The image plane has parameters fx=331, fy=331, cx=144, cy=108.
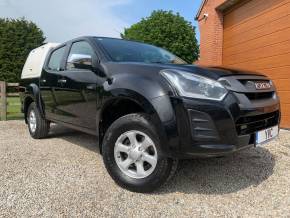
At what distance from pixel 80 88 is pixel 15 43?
25013 millimetres

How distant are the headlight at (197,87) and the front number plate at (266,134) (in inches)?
25.2


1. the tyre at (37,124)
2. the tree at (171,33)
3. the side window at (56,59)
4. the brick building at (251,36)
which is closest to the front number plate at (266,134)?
the side window at (56,59)

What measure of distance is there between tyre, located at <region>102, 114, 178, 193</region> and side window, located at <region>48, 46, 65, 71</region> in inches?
84.9

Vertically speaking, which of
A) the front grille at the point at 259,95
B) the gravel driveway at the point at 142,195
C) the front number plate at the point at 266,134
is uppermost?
the front grille at the point at 259,95

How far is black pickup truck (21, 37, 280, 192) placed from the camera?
9.61 feet

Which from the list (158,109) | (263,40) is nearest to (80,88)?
(158,109)

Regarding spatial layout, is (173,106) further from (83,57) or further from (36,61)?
(36,61)

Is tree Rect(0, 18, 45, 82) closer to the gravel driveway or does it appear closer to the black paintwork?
the gravel driveway

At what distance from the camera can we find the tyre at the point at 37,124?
601 centimetres

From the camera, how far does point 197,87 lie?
2977 millimetres

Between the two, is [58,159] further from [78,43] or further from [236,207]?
[236,207]

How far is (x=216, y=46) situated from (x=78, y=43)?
5395mm

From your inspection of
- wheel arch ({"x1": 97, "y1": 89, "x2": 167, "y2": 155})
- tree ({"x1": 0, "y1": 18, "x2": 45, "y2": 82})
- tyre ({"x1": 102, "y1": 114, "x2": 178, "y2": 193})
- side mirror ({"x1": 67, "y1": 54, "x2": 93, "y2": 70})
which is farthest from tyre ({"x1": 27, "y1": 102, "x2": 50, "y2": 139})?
tree ({"x1": 0, "y1": 18, "x2": 45, "y2": 82})

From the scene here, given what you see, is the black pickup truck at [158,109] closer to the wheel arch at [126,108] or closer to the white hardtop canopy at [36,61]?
the wheel arch at [126,108]
